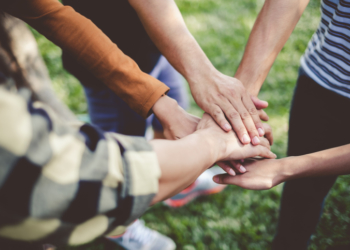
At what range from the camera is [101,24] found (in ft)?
5.09

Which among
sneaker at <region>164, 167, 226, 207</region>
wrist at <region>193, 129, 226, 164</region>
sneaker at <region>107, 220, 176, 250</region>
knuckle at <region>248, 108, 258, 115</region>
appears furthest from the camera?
sneaker at <region>164, 167, 226, 207</region>

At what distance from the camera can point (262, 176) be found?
134 cm

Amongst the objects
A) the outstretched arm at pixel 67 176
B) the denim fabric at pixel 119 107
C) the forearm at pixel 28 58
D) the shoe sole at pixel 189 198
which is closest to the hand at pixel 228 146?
the outstretched arm at pixel 67 176

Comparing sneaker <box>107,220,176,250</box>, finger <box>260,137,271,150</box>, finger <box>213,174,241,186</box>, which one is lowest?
sneaker <box>107,220,176,250</box>

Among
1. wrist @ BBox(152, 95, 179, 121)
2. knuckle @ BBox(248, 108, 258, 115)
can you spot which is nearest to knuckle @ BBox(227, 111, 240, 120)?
knuckle @ BBox(248, 108, 258, 115)

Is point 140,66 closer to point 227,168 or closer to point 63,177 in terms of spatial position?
point 227,168

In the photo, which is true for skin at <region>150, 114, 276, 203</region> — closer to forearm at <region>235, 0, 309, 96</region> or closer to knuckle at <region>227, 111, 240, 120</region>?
knuckle at <region>227, 111, 240, 120</region>

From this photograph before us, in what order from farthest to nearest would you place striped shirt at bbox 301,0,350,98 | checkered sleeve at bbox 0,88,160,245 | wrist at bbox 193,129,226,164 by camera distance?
striped shirt at bbox 301,0,350,98, wrist at bbox 193,129,226,164, checkered sleeve at bbox 0,88,160,245

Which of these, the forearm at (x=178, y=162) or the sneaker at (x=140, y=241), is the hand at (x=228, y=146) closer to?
the forearm at (x=178, y=162)

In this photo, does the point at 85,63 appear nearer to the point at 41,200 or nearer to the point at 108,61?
the point at 108,61

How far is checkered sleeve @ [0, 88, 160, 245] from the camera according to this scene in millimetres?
591

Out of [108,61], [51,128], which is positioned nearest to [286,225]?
[108,61]

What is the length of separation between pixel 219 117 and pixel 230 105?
99 millimetres

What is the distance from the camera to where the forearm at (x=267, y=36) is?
1.52 m
